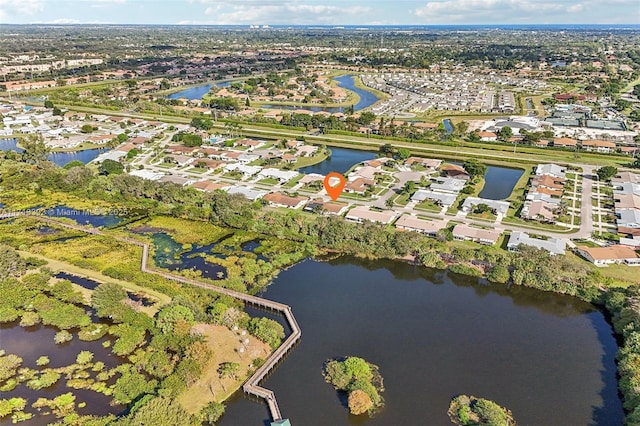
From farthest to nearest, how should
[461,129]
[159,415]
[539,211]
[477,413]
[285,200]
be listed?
1. [461,129]
2. [285,200]
3. [539,211]
4. [477,413]
5. [159,415]

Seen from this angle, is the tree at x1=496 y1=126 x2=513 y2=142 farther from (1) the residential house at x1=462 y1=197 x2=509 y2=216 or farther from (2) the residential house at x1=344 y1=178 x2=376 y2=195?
(2) the residential house at x1=344 y1=178 x2=376 y2=195

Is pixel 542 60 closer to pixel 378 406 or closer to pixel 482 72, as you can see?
pixel 482 72

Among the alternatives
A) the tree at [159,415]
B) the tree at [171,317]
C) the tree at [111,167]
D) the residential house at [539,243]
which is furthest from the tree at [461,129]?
the tree at [159,415]

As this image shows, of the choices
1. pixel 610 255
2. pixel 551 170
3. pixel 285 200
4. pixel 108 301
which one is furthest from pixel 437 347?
pixel 551 170

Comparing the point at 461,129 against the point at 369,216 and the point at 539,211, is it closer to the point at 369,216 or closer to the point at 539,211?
the point at 539,211

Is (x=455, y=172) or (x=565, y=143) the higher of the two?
(x=565, y=143)
